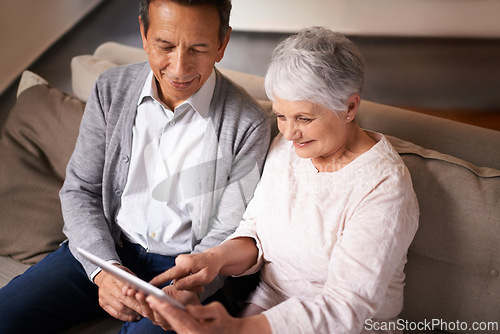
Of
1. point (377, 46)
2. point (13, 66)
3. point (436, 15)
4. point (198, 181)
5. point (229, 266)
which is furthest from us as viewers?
point (13, 66)

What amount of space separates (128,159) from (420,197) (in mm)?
854

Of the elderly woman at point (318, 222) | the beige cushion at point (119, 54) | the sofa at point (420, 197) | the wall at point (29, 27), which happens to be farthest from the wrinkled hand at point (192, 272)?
the wall at point (29, 27)

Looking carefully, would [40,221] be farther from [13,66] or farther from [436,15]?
[436,15]

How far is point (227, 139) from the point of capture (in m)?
1.40

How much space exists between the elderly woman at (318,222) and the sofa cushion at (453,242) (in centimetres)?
17

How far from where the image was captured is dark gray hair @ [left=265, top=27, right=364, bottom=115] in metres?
1.13

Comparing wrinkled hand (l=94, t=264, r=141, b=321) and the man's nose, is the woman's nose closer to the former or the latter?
the man's nose

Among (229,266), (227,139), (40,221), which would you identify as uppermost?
(227,139)

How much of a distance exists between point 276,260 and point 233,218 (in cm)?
19

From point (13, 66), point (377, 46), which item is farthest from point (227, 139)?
point (13, 66)

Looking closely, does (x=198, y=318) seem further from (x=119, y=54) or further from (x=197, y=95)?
(x=119, y=54)

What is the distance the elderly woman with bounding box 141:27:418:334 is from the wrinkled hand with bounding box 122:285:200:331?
0.04 metres

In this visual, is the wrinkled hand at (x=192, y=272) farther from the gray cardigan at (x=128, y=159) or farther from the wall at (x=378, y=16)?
the wall at (x=378, y=16)

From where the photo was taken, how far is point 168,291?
126 cm
